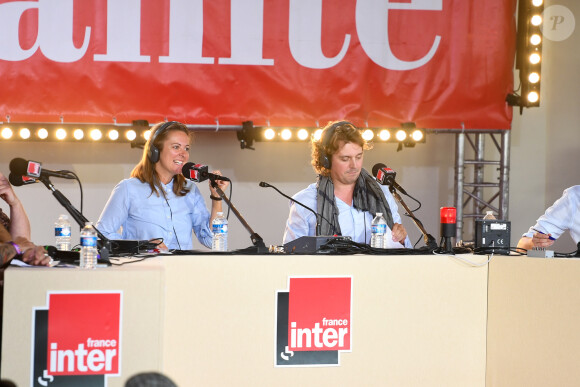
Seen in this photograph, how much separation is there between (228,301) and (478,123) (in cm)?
350

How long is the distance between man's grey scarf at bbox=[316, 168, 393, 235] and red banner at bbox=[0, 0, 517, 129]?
1.56 m

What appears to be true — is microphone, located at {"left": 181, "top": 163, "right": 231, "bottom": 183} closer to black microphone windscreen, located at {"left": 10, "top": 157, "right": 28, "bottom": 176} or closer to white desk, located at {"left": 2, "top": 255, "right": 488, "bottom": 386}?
white desk, located at {"left": 2, "top": 255, "right": 488, "bottom": 386}

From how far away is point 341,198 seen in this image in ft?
14.4

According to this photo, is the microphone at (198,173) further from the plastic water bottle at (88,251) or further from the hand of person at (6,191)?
the plastic water bottle at (88,251)

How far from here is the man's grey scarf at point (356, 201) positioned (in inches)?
167

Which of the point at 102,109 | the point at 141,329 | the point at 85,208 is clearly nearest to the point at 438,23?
the point at 102,109

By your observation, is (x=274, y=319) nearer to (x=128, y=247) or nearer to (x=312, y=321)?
(x=312, y=321)

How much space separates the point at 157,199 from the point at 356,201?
1158mm

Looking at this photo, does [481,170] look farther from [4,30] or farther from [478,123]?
[4,30]

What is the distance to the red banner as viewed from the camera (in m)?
5.69

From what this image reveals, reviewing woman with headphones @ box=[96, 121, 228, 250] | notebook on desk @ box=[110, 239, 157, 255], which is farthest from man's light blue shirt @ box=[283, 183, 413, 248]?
notebook on desk @ box=[110, 239, 157, 255]

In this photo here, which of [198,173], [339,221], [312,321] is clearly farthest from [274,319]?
[339,221]

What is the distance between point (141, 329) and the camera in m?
2.70

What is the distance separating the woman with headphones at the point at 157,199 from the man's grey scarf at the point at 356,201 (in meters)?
0.62
